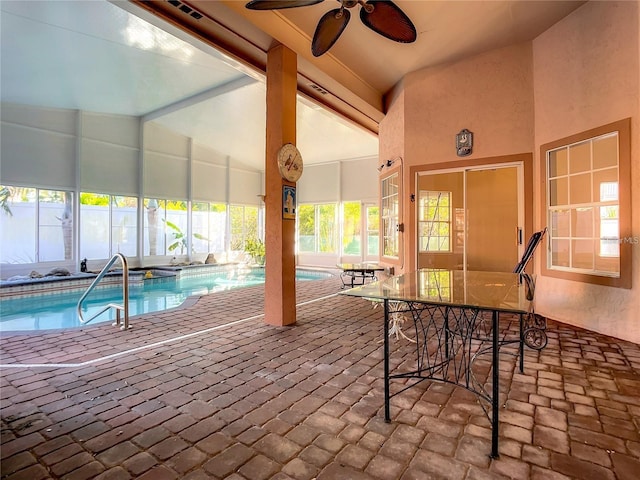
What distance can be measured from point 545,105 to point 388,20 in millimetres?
2829

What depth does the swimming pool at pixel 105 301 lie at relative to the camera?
17.6ft

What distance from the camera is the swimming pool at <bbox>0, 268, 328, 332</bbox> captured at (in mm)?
5375

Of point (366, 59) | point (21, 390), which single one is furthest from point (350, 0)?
point (21, 390)

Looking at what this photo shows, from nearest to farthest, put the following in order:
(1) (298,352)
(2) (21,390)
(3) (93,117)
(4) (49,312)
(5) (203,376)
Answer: (2) (21,390) < (5) (203,376) < (1) (298,352) < (4) (49,312) < (3) (93,117)

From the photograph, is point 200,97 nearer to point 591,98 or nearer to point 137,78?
point 137,78

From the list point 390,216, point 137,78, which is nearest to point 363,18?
point 390,216

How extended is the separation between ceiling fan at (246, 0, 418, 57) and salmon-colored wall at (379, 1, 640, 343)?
7.75 feet

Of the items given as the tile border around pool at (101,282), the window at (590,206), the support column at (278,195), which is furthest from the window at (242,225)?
the window at (590,206)

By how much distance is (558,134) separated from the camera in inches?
163

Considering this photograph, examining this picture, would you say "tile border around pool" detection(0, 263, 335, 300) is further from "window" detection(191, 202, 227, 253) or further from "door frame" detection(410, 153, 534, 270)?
"door frame" detection(410, 153, 534, 270)

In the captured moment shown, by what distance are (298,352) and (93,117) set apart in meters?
9.44

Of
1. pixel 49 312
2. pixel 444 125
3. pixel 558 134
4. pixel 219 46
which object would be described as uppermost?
pixel 219 46

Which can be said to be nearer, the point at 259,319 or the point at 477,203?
the point at 259,319

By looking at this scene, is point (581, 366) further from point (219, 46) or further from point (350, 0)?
point (219, 46)
